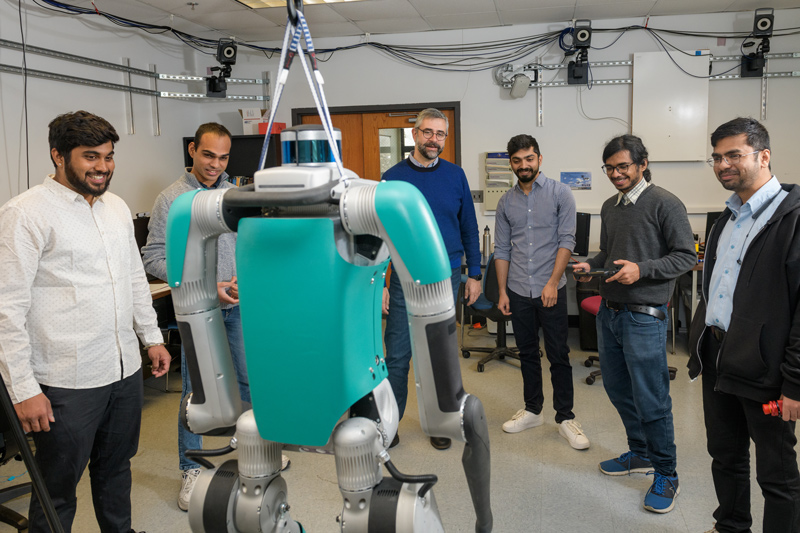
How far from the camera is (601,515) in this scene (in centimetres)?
230

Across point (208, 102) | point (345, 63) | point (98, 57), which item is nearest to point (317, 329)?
point (98, 57)

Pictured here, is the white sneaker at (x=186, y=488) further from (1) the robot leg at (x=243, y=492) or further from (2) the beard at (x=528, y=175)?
(2) the beard at (x=528, y=175)

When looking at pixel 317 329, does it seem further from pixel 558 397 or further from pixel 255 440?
pixel 558 397

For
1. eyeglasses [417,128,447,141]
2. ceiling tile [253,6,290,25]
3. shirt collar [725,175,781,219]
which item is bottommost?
shirt collar [725,175,781,219]

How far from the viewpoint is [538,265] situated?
2.87 metres

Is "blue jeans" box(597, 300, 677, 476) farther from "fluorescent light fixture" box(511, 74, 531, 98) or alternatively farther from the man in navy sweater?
"fluorescent light fixture" box(511, 74, 531, 98)

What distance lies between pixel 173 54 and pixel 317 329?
16.1ft

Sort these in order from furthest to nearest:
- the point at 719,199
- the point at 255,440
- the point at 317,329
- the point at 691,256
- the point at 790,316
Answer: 1. the point at 719,199
2. the point at 691,256
3. the point at 790,316
4. the point at 255,440
5. the point at 317,329

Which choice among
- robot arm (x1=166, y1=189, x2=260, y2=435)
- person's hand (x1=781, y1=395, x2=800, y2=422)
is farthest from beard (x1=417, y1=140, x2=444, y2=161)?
person's hand (x1=781, y1=395, x2=800, y2=422)

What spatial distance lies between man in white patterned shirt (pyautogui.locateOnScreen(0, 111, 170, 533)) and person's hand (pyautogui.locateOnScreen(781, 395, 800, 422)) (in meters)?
1.93

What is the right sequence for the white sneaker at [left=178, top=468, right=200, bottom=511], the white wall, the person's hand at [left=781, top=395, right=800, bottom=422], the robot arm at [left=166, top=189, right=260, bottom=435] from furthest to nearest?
the white wall < the white sneaker at [left=178, top=468, right=200, bottom=511] < the person's hand at [left=781, top=395, right=800, bottom=422] < the robot arm at [left=166, top=189, right=260, bottom=435]

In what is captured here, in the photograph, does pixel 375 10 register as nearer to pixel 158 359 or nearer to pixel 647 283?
pixel 647 283

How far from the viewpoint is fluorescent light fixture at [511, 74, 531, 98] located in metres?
4.78

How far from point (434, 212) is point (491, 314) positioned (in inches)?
66.8
